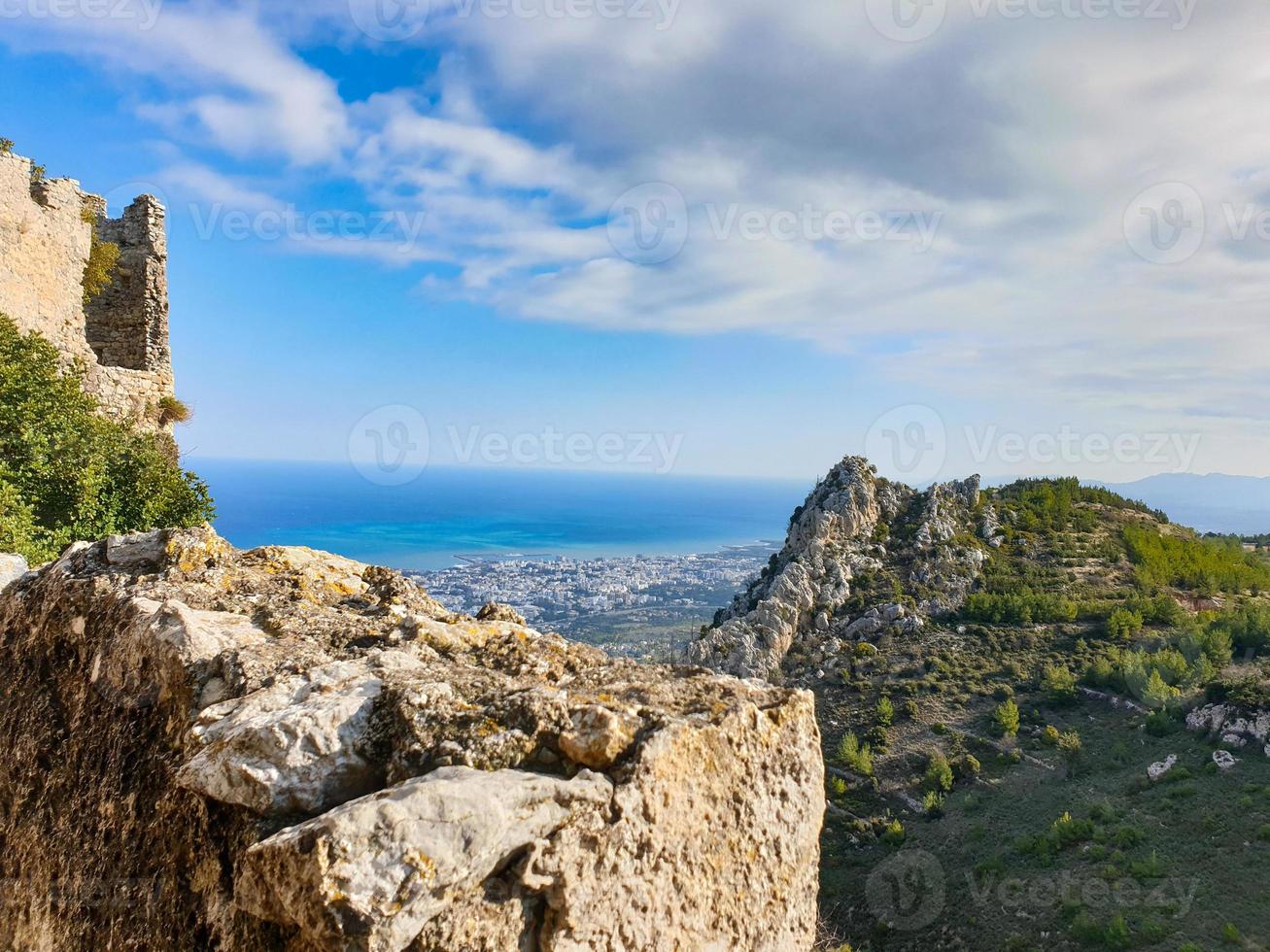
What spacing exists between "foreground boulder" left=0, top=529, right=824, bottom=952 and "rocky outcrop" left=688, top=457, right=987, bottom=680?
31429mm

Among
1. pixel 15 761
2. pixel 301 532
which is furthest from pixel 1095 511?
pixel 301 532

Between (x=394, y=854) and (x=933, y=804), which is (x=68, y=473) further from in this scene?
(x=933, y=804)

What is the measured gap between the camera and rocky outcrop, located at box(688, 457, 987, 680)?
120 feet

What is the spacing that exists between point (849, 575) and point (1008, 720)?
39.3ft

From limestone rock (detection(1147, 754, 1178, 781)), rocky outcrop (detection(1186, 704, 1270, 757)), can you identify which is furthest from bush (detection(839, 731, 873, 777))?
rocky outcrop (detection(1186, 704, 1270, 757))

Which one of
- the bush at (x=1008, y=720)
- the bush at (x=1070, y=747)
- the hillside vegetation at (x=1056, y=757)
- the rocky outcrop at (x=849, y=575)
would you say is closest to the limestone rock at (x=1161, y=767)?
the hillside vegetation at (x=1056, y=757)

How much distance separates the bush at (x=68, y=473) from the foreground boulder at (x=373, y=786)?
6.48 metres

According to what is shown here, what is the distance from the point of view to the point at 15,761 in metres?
3.27

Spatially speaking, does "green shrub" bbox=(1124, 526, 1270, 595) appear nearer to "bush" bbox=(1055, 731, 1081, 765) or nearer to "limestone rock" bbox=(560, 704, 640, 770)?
"bush" bbox=(1055, 731, 1081, 765)

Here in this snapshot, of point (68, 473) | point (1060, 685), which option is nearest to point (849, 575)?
point (1060, 685)

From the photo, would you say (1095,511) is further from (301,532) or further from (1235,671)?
(301,532)

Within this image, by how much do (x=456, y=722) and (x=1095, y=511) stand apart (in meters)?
54.2

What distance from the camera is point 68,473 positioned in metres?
9.01

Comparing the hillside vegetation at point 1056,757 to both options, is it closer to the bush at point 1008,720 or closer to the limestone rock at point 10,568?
the bush at point 1008,720
